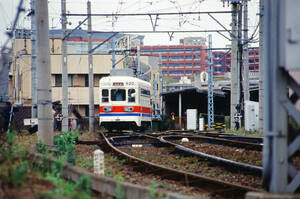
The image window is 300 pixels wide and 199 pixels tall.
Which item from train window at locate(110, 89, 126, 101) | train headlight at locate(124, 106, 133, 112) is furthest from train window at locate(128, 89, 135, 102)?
train headlight at locate(124, 106, 133, 112)

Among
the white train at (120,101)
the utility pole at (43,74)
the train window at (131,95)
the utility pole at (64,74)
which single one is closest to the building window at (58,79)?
the utility pole at (64,74)

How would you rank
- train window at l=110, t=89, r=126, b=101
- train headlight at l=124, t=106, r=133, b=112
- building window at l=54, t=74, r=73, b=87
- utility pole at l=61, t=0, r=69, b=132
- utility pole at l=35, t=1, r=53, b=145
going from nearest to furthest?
utility pole at l=35, t=1, r=53, b=145, train headlight at l=124, t=106, r=133, b=112, train window at l=110, t=89, r=126, b=101, utility pole at l=61, t=0, r=69, b=132, building window at l=54, t=74, r=73, b=87

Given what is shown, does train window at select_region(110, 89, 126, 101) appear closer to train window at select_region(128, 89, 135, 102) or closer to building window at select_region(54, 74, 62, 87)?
train window at select_region(128, 89, 135, 102)

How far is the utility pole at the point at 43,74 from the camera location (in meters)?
10.4

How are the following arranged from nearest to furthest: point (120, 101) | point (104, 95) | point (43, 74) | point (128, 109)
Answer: point (43, 74)
point (128, 109)
point (120, 101)
point (104, 95)

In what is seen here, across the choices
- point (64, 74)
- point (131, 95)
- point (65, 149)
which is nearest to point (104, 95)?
point (131, 95)

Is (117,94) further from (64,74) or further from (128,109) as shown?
(64,74)

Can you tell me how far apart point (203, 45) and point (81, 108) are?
76.0m

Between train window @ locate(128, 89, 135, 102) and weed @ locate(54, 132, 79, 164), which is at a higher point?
train window @ locate(128, 89, 135, 102)

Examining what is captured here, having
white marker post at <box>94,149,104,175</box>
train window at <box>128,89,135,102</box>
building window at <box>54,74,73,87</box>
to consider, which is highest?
building window at <box>54,74,73,87</box>

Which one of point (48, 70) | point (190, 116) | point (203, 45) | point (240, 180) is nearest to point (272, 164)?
point (240, 180)

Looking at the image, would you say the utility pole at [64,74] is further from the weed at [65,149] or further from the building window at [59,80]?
the building window at [59,80]

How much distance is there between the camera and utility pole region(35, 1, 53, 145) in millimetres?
10422

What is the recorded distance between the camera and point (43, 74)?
10.4 metres
